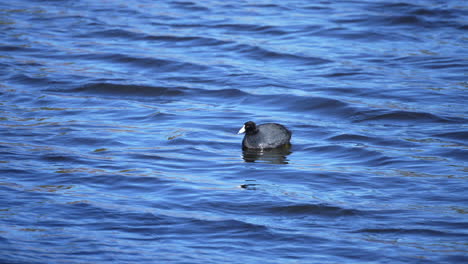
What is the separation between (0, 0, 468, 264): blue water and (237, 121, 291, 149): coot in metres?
0.17

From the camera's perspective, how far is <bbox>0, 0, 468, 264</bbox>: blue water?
7844mm

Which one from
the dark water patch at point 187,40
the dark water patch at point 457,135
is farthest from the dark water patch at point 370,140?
the dark water patch at point 187,40

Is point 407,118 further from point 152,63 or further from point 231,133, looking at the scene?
point 152,63

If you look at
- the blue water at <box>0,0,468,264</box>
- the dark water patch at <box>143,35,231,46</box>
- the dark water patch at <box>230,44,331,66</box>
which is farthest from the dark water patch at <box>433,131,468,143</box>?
the dark water patch at <box>143,35,231,46</box>

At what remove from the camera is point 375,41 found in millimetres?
17812

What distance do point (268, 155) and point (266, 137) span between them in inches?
11.1

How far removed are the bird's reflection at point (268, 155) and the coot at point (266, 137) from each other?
86 mm

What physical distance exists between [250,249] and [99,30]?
12.9 meters

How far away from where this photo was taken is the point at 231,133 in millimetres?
12062

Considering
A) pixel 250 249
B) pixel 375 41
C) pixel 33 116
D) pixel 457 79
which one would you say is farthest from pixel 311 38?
pixel 250 249

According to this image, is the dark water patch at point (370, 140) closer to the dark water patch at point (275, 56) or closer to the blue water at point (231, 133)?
the blue water at point (231, 133)

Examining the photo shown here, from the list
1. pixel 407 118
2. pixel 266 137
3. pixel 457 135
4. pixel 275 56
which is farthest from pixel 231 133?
pixel 275 56

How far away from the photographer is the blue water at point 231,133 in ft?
25.7

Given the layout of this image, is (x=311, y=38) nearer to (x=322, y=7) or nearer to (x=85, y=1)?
(x=322, y=7)
